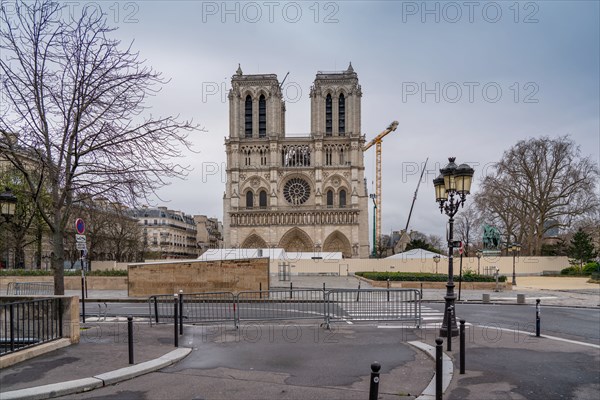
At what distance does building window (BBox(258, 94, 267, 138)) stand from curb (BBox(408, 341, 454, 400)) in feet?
250

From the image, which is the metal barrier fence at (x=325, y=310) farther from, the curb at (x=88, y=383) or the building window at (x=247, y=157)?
the building window at (x=247, y=157)

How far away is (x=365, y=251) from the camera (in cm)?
7912

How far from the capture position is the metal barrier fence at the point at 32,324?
873 cm

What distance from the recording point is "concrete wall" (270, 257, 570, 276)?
48656 mm

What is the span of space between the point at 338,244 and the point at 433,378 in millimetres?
73091

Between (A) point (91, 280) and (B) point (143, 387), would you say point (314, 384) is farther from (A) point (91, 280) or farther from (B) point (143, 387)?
(A) point (91, 280)

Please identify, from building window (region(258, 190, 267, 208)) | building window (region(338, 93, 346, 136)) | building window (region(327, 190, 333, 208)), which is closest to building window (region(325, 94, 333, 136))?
building window (region(338, 93, 346, 136))

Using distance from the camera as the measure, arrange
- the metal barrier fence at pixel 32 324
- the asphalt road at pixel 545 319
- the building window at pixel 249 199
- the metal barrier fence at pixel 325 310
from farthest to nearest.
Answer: the building window at pixel 249 199 → the asphalt road at pixel 545 319 → the metal barrier fence at pixel 325 310 → the metal barrier fence at pixel 32 324

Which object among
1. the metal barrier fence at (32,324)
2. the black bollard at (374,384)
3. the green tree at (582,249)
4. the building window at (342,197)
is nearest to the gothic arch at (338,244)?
the building window at (342,197)

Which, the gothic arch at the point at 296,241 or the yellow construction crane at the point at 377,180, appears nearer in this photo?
the gothic arch at the point at 296,241

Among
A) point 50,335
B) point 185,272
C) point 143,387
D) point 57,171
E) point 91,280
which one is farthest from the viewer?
point 91,280

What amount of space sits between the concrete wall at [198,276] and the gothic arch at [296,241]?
186 ft

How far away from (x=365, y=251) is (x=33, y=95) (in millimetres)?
70352

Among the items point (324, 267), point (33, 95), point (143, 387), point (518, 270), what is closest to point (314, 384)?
point (143, 387)
